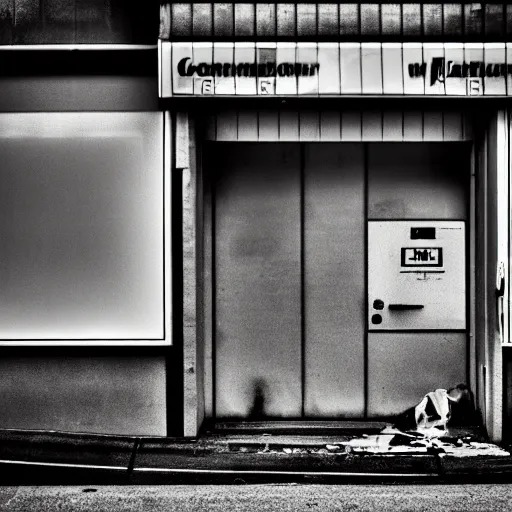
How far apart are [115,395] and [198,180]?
2.19m

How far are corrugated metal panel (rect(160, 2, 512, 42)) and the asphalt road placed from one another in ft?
13.0

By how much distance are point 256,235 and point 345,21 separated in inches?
89.6

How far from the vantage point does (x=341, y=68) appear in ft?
25.2

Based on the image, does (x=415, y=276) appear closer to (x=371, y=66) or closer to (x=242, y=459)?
(x=371, y=66)

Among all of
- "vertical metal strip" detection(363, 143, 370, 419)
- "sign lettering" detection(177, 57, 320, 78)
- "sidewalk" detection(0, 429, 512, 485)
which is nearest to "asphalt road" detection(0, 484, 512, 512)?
"sidewalk" detection(0, 429, 512, 485)

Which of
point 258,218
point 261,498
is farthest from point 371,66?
point 261,498

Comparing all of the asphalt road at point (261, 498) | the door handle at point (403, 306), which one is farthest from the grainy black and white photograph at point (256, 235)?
the asphalt road at point (261, 498)

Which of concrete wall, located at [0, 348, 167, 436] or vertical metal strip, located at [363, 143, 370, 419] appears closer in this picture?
concrete wall, located at [0, 348, 167, 436]

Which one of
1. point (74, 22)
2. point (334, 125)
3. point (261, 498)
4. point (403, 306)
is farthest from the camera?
point (403, 306)

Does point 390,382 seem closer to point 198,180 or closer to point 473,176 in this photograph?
point 473,176

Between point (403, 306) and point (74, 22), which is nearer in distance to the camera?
point (74, 22)

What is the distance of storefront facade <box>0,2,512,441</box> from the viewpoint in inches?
303

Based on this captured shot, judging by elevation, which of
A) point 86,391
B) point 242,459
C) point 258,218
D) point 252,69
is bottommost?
point 242,459

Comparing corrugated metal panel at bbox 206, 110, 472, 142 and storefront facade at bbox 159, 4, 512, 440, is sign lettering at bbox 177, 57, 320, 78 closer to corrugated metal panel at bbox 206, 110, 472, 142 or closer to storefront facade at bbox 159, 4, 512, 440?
corrugated metal panel at bbox 206, 110, 472, 142
